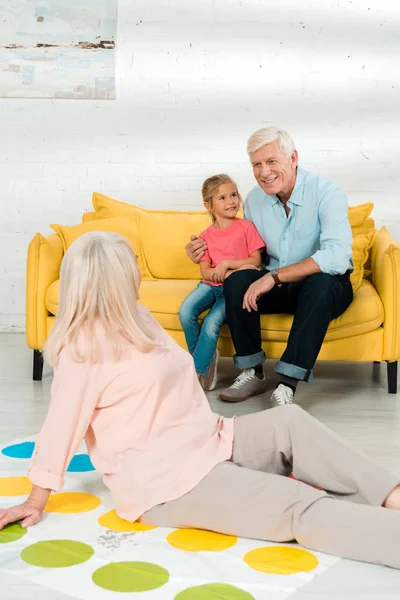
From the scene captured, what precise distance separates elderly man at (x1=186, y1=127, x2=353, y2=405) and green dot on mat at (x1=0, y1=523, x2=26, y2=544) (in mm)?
1236

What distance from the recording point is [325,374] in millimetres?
3605

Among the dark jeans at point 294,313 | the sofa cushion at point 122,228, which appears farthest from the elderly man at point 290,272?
the sofa cushion at point 122,228

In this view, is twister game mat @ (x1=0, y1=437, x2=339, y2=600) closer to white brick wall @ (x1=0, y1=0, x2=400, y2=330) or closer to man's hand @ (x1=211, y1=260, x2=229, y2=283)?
man's hand @ (x1=211, y1=260, x2=229, y2=283)

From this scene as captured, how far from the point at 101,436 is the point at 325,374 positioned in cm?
203

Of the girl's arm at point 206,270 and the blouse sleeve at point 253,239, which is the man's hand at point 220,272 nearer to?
the girl's arm at point 206,270

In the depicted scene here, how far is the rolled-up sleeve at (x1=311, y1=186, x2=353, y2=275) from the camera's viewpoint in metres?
2.93

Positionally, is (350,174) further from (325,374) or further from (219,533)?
(219,533)

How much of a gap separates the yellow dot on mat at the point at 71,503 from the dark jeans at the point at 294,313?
1.01 m

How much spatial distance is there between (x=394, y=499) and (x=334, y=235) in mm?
1452

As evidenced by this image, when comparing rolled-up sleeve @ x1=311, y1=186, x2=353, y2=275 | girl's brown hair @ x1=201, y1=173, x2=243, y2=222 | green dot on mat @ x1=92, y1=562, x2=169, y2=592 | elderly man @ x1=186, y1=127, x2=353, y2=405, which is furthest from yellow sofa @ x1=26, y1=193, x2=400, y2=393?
green dot on mat @ x1=92, y1=562, x2=169, y2=592

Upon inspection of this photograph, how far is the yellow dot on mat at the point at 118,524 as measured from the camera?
1.81m

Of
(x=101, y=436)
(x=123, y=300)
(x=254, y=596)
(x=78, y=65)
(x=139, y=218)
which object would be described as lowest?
(x=254, y=596)

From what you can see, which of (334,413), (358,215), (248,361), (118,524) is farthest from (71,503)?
(358,215)

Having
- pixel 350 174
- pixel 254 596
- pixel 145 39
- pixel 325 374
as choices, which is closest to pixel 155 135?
pixel 145 39
